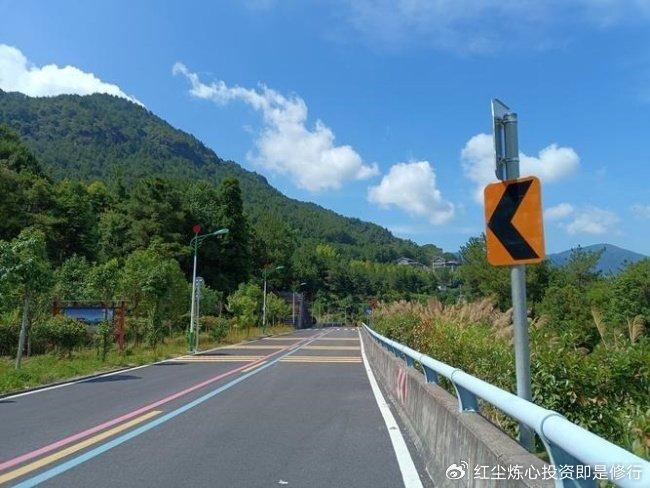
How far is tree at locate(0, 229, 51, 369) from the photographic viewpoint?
16828 mm

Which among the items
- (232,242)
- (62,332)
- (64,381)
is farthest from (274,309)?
(64,381)

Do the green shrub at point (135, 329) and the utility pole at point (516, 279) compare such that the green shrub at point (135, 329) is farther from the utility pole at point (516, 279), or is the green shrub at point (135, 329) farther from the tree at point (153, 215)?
the tree at point (153, 215)

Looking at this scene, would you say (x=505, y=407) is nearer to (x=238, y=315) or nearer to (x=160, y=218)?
(x=238, y=315)

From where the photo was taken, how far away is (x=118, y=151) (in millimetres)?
167000

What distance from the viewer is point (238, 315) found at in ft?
200

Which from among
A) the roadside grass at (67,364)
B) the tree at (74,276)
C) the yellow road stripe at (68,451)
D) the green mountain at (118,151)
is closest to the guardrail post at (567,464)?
the yellow road stripe at (68,451)

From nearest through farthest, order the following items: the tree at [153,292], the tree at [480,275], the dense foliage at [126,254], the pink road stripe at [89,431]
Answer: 1. the pink road stripe at [89,431]
2. the dense foliage at [126,254]
3. the tree at [153,292]
4. the tree at [480,275]

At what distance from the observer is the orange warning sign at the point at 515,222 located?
4.54 m

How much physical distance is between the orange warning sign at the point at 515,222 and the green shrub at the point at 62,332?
2184cm

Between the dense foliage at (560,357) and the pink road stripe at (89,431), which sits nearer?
the pink road stripe at (89,431)

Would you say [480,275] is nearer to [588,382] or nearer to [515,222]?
[588,382]

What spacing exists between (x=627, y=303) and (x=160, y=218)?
5264 centimetres

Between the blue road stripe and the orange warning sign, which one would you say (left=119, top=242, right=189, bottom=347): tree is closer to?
the blue road stripe

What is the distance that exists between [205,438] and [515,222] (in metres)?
4.90
